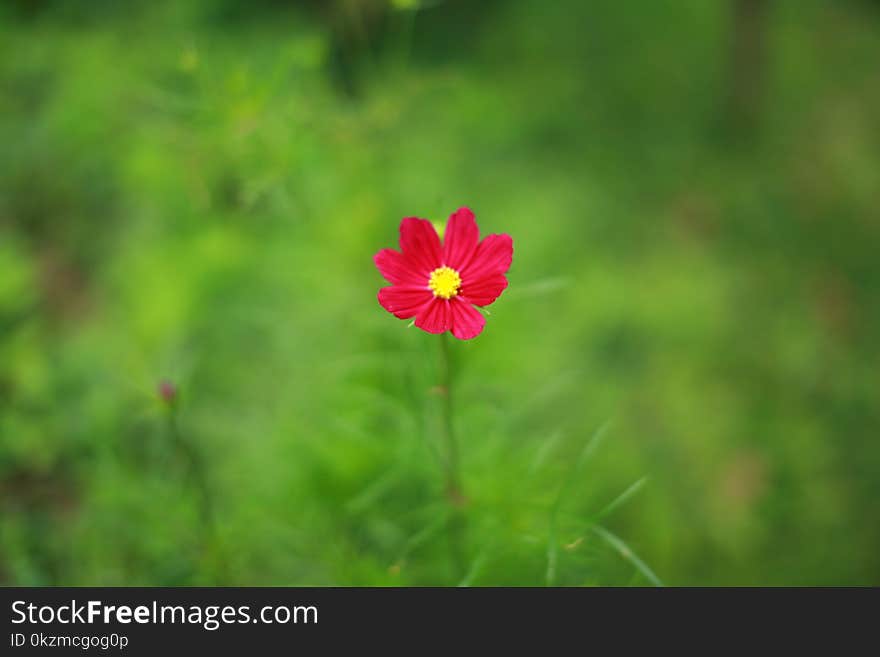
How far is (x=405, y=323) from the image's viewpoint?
1.55 meters

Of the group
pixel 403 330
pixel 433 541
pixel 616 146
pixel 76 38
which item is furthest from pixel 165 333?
pixel 616 146

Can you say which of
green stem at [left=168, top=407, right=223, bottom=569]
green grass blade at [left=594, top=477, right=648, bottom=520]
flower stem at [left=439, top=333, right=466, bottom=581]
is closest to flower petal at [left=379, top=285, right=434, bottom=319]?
flower stem at [left=439, top=333, right=466, bottom=581]

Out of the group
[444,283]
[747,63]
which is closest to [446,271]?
[444,283]

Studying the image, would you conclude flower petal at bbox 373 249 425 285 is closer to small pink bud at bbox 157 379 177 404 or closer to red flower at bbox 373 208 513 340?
red flower at bbox 373 208 513 340

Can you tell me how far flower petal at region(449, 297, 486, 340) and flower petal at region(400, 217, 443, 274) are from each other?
0.19ft

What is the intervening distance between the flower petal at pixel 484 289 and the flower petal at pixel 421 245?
48 millimetres

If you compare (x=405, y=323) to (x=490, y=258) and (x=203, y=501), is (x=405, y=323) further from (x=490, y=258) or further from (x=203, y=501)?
(x=490, y=258)

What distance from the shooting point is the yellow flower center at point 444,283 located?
33.9 inches

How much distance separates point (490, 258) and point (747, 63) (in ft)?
5.03

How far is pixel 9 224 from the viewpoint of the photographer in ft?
6.54

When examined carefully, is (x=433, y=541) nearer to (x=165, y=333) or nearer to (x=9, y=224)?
(x=165, y=333)

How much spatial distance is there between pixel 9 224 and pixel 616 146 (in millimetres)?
1619
